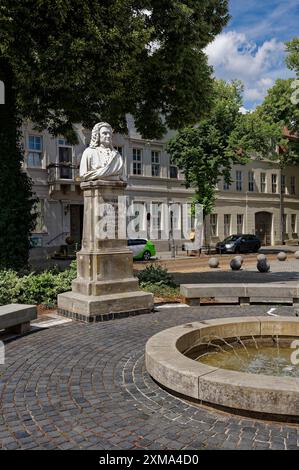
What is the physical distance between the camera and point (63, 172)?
2895cm

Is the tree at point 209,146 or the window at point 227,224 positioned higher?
the tree at point 209,146

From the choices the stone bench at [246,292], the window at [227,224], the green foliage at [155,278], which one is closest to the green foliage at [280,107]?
the window at [227,224]

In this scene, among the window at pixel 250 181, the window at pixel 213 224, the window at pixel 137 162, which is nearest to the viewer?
the window at pixel 137 162

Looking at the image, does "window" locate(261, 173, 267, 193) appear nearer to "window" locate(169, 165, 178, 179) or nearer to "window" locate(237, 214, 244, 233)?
"window" locate(237, 214, 244, 233)

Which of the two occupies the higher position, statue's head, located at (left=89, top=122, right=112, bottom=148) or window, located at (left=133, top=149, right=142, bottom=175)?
window, located at (left=133, top=149, right=142, bottom=175)

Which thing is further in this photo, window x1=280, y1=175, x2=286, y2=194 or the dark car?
window x1=280, y1=175, x2=286, y2=194

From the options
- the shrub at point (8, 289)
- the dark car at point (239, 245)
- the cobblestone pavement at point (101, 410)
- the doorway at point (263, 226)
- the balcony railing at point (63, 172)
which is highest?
the balcony railing at point (63, 172)

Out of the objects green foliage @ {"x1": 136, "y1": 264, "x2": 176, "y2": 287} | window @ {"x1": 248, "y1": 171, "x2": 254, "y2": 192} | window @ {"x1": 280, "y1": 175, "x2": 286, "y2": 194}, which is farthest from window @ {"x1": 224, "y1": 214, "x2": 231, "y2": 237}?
green foliage @ {"x1": 136, "y1": 264, "x2": 176, "y2": 287}

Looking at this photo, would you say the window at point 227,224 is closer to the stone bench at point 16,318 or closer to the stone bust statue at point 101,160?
the stone bust statue at point 101,160

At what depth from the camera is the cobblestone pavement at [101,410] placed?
378 centimetres

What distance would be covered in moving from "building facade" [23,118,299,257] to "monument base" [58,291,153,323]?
12861 millimetres

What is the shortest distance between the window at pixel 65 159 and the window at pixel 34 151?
143 cm

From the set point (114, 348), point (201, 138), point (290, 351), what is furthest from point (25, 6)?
point (201, 138)

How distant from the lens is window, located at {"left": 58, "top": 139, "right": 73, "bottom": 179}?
94.7 feet
